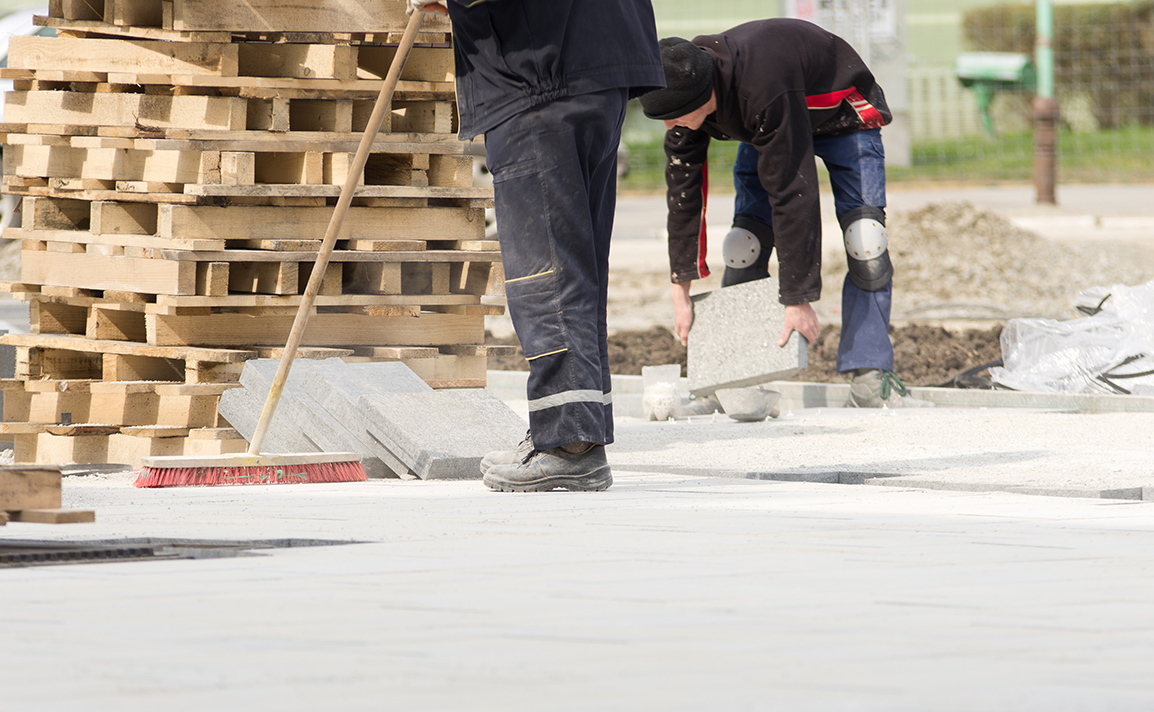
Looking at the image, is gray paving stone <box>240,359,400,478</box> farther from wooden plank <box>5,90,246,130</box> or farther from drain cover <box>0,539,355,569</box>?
drain cover <box>0,539,355,569</box>

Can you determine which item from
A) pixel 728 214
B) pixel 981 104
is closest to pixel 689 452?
pixel 728 214

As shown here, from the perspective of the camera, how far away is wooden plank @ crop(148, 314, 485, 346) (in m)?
6.61

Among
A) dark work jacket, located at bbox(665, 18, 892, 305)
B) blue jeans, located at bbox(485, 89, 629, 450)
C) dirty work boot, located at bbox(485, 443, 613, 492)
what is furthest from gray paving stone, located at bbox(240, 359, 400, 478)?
dark work jacket, located at bbox(665, 18, 892, 305)

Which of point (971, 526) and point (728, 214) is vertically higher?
point (728, 214)

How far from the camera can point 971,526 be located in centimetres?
433

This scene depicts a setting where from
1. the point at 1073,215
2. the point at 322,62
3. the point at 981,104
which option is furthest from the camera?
the point at 981,104

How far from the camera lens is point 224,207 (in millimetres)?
6551

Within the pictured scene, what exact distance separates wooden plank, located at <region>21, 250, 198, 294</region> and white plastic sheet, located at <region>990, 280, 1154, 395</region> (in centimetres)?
456

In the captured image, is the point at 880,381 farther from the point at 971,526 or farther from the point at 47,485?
the point at 47,485

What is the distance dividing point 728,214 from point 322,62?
17.5 meters

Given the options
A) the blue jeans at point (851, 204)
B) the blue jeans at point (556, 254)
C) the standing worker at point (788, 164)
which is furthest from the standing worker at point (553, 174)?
the blue jeans at point (851, 204)

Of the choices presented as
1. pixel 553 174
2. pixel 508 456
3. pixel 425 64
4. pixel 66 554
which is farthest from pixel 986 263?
pixel 66 554

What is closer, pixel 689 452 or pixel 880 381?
pixel 689 452

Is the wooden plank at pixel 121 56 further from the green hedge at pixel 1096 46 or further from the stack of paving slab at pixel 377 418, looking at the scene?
the green hedge at pixel 1096 46
